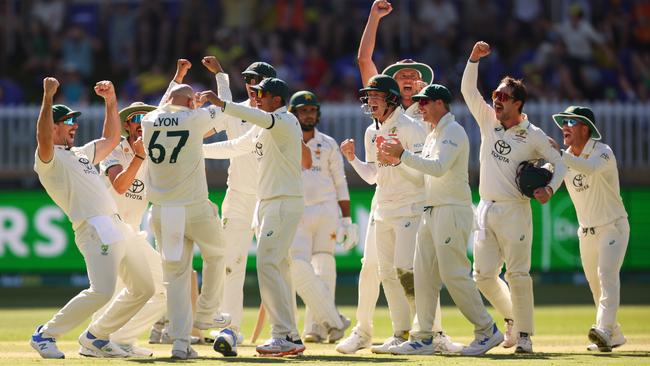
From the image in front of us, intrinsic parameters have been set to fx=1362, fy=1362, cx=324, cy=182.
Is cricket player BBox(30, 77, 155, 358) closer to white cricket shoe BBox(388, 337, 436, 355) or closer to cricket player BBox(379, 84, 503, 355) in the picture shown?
white cricket shoe BBox(388, 337, 436, 355)

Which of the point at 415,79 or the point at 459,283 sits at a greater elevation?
the point at 415,79

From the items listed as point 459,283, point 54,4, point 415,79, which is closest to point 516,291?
point 459,283

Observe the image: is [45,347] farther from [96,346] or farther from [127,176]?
[127,176]

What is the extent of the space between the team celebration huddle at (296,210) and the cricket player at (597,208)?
0.01 meters

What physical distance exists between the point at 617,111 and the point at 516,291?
11045 millimetres

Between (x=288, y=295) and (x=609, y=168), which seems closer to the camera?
(x=288, y=295)

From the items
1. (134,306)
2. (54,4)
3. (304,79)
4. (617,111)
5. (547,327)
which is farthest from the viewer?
(54,4)

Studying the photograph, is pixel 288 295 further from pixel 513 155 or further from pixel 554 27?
pixel 554 27

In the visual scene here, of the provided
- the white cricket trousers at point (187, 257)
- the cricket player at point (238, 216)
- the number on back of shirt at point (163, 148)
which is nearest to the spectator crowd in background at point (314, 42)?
the cricket player at point (238, 216)

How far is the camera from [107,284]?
11516 mm

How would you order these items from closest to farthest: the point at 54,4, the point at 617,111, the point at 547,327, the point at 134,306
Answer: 1. the point at 134,306
2. the point at 547,327
3. the point at 617,111
4. the point at 54,4

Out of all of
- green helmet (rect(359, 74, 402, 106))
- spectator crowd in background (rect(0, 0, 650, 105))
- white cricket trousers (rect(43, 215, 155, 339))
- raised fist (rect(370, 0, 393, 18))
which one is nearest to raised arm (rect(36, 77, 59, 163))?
white cricket trousers (rect(43, 215, 155, 339))

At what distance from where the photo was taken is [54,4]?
87.7 ft

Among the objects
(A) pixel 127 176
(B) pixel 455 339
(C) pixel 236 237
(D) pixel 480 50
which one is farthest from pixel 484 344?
(A) pixel 127 176
